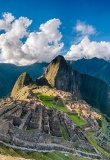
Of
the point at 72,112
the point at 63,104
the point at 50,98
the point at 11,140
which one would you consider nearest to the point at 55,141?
the point at 11,140

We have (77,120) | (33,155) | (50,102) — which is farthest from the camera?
(50,102)

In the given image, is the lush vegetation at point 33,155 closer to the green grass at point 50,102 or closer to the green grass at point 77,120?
the green grass at point 77,120

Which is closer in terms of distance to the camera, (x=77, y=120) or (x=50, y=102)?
(x=77, y=120)

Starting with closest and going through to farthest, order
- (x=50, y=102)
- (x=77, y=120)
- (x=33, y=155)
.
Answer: (x=33, y=155) → (x=77, y=120) → (x=50, y=102)

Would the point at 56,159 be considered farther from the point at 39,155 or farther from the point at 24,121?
the point at 24,121

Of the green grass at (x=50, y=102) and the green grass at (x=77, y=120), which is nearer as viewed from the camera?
the green grass at (x=77, y=120)

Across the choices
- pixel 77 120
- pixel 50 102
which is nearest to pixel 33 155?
pixel 77 120

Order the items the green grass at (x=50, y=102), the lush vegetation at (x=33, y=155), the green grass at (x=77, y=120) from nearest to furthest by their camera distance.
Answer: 1. the lush vegetation at (x=33, y=155)
2. the green grass at (x=77, y=120)
3. the green grass at (x=50, y=102)

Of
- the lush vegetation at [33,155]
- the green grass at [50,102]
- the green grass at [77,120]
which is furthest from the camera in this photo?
the green grass at [50,102]

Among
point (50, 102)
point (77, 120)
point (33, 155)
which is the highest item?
point (50, 102)

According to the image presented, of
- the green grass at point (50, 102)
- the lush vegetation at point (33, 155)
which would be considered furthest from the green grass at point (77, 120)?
the lush vegetation at point (33, 155)

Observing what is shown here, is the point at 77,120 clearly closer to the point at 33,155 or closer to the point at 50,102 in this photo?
the point at 50,102
